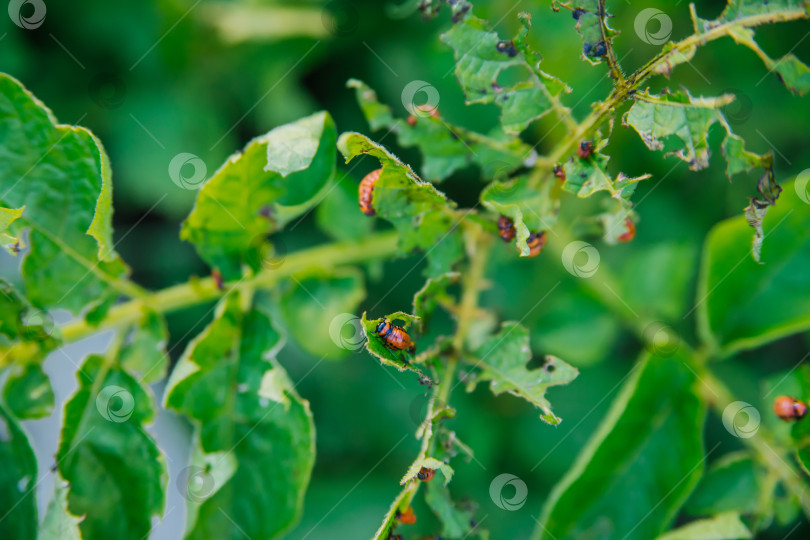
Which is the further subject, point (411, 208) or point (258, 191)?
point (258, 191)

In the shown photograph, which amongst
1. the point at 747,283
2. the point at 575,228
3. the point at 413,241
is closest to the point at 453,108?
the point at 575,228

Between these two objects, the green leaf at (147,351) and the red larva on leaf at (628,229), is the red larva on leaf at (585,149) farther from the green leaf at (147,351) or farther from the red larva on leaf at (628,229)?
the green leaf at (147,351)

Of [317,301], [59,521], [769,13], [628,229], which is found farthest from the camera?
[317,301]

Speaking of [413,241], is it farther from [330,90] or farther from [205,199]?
[330,90]
